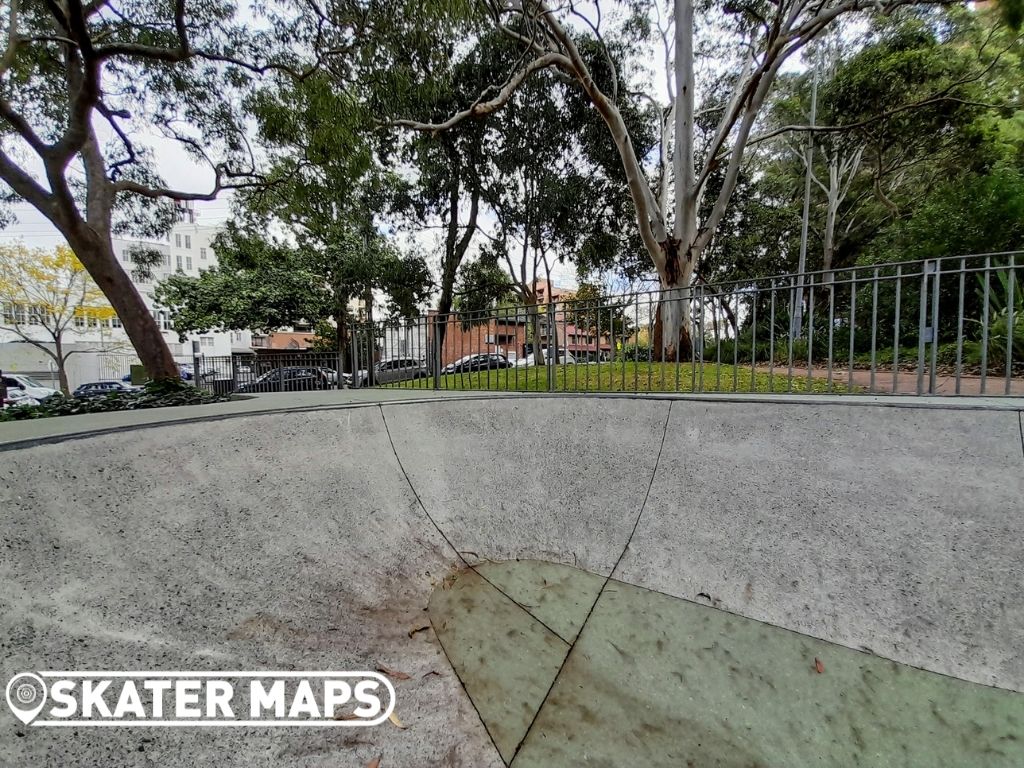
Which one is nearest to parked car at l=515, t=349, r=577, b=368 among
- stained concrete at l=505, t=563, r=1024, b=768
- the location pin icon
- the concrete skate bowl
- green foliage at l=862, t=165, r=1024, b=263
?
the concrete skate bowl

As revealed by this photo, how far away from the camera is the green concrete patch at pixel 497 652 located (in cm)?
250

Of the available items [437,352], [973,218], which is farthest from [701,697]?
[973,218]

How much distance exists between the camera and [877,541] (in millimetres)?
3090

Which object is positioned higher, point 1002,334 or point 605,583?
point 1002,334

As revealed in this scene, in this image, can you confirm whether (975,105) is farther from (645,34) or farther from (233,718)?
(233,718)

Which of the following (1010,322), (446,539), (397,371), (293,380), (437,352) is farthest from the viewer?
(293,380)

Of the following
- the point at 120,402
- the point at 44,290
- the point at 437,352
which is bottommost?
the point at 120,402

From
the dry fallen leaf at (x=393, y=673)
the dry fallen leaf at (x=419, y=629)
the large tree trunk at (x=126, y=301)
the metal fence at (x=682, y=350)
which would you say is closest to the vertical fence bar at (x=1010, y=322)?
the metal fence at (x=682, y=350)

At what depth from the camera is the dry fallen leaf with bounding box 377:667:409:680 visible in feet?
8.39

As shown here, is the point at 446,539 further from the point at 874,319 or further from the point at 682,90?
the point at 682,90

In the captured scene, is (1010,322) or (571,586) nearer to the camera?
(571,586)

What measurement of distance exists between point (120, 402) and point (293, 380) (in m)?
5.14

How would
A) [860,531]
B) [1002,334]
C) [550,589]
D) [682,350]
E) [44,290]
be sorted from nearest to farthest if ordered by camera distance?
[860,531] < [550,589] < [1002,334] < [682,350] < [44,290]

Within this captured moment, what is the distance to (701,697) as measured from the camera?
2617mm
